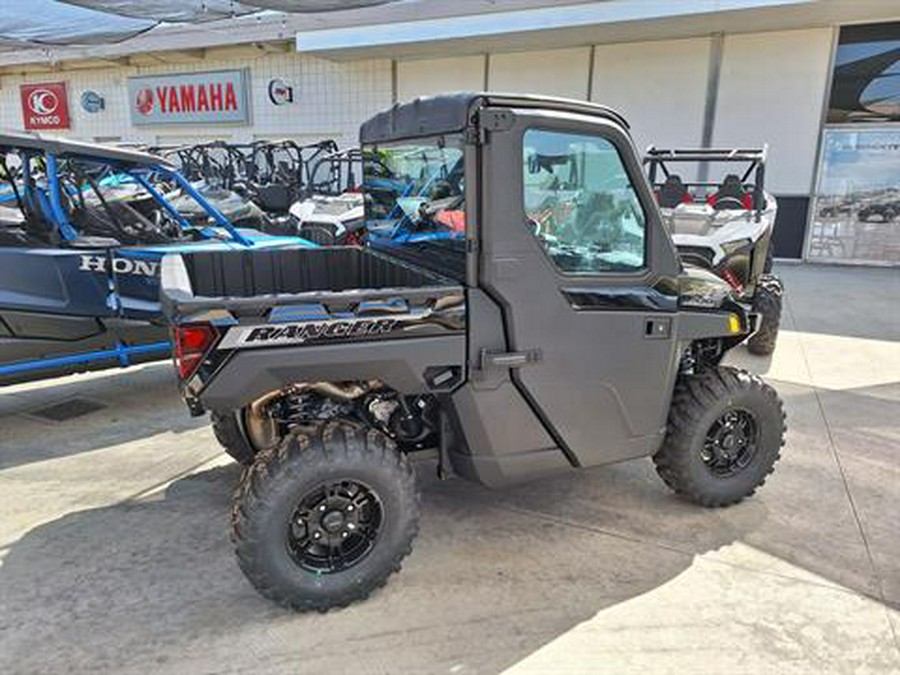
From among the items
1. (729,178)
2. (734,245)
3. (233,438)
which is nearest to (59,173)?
(233,438)

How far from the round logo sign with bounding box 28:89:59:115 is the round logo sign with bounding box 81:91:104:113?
1.13 meters

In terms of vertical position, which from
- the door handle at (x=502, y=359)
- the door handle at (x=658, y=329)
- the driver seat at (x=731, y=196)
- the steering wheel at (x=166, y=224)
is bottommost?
the door handle at (x=502, y=359)

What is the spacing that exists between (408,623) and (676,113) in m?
10.9

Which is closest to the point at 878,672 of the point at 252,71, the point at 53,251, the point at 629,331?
the point at 629,331

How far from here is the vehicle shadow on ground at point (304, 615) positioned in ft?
7.66

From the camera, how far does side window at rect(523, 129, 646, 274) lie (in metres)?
2.57

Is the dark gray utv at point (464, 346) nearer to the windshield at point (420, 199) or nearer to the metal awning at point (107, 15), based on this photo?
the windshield at point (420, 199)

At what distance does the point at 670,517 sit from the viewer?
3.26m

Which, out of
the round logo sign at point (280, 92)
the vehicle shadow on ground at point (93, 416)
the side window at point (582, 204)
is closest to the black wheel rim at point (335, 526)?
the side window at point (582, 204)

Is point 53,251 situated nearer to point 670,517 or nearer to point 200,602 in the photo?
point 200,602

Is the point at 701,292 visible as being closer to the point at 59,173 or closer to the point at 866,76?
the point at 59,173

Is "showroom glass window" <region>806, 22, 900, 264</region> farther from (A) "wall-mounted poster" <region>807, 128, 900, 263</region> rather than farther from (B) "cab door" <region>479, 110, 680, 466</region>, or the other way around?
(B) "cab door" <region>479, 110, 680, 466</region>

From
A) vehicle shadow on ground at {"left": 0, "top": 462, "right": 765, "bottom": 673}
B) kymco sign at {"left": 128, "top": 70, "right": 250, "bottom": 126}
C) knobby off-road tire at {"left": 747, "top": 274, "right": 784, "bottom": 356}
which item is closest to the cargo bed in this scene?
vehicle shadow on ground at {"left": 0, "top": 462, "right": 765, "bottom": 673}

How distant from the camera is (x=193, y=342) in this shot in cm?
233
